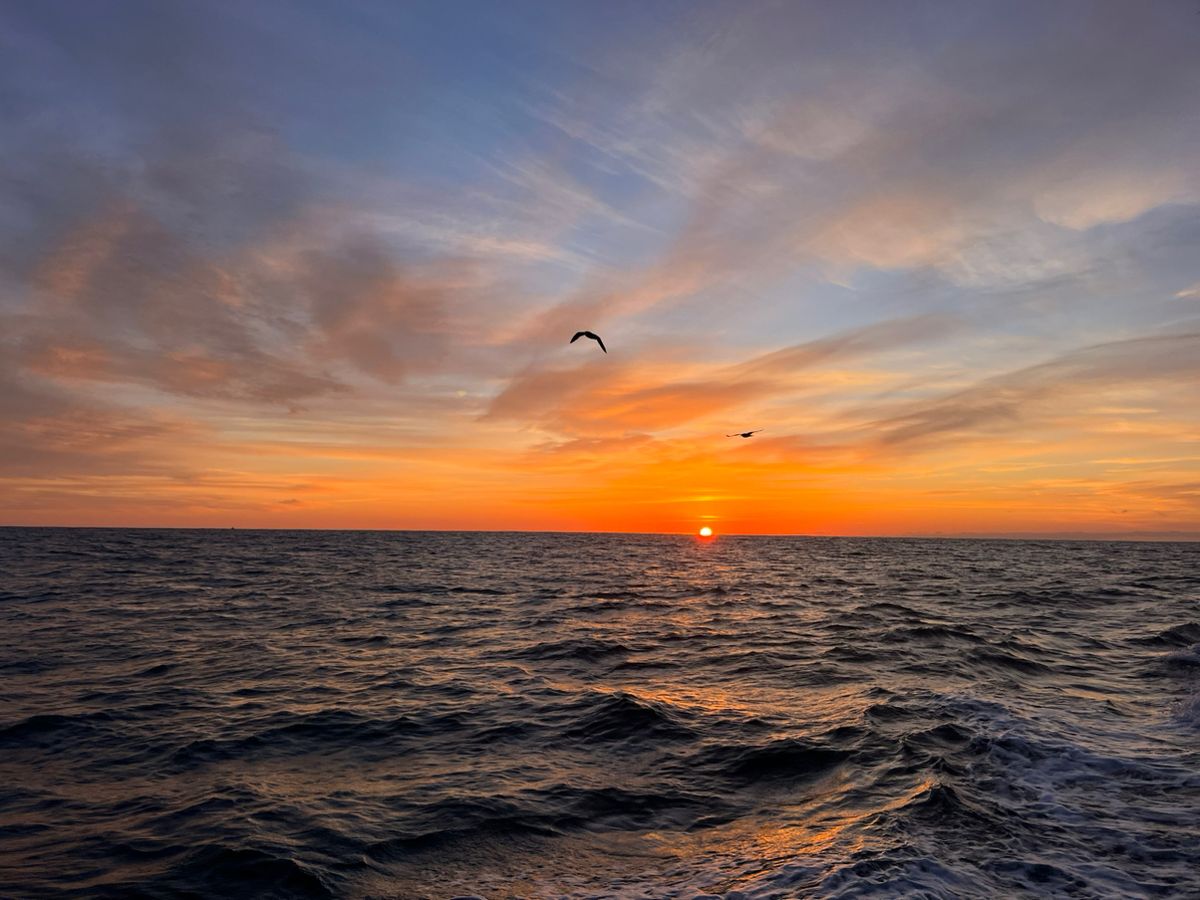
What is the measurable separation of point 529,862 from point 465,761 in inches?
162

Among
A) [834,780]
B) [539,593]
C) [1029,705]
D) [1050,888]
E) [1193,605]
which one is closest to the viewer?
[1050,888]

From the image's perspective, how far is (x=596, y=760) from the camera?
1273 cm

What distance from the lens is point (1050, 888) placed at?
25.0 ft

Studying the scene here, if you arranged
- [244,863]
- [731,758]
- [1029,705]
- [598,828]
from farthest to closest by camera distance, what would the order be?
[1029,705] → [731,758] → [598,828] → [244,863]

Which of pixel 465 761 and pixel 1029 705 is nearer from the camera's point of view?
pixel 465 761

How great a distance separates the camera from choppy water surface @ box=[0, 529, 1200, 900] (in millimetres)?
8445

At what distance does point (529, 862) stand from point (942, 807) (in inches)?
234

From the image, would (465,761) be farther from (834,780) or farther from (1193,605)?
(1193,605)

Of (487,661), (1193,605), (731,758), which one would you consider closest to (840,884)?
(731,758)

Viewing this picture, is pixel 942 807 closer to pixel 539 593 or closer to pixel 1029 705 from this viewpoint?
pixel 1029 705

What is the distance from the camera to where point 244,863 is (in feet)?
28.5

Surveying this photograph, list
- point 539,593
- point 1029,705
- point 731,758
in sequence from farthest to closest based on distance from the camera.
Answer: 1. point 539,593
2. point 1029,705
3. point 731,758

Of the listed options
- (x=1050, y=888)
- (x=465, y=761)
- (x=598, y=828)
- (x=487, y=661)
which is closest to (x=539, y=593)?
(x=487, y=661)

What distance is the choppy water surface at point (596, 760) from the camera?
27.7ft
